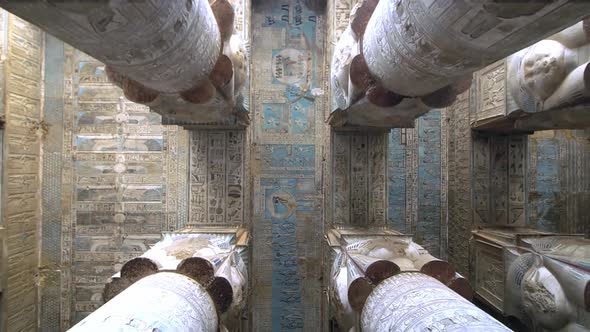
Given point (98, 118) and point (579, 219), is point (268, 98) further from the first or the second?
point (579, 219)

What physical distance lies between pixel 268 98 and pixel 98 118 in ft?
9.49

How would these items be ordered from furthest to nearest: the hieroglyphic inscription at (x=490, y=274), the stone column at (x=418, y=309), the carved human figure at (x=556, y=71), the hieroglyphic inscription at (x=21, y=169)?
1. the hieroglyphic inscription at (x=21, y=169)
2. the hieroglyphic inscription at (x=490, y=274)
3. the carved human figure at (x=556, y=71)
4. the stone column at (x=418, y=309)

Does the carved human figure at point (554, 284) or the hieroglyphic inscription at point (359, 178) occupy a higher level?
the hieroglyphic inscription at point (359, 178)

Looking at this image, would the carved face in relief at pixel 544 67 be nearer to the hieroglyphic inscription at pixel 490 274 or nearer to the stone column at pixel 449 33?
the stone column at pixel 449 33

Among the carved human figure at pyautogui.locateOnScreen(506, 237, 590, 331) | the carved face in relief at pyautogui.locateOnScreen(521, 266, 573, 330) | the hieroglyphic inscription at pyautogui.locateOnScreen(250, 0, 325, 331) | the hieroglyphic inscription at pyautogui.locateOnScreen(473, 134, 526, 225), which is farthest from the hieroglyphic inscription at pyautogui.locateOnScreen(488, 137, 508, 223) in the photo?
the hieroglyphic inscription at pyautogui.locateOnScreen(250, 0, 325, 331)

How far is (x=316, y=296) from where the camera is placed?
5.03m

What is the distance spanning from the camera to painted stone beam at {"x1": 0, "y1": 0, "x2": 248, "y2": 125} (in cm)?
115

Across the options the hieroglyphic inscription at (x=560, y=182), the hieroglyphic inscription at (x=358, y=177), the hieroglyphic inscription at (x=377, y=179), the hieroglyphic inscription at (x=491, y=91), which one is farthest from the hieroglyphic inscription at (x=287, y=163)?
the hieroglyphic inscription at (x=560, y=182)

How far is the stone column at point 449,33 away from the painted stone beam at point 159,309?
204cm

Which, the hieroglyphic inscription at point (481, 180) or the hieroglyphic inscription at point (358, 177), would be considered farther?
the hieroglyphic inscription at point (481, 180)

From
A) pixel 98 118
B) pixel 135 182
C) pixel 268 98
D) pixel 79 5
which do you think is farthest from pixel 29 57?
pixel 79 5

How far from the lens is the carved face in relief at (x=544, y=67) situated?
2852 mm

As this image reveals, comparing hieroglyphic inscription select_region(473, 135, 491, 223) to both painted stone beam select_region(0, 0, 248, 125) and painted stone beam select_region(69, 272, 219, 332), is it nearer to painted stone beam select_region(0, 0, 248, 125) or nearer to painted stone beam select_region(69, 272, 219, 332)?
painted stone beam select_region(0, 0, 248, 125)

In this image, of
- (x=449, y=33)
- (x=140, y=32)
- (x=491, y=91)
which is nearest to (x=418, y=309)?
(x=449, y=33)
